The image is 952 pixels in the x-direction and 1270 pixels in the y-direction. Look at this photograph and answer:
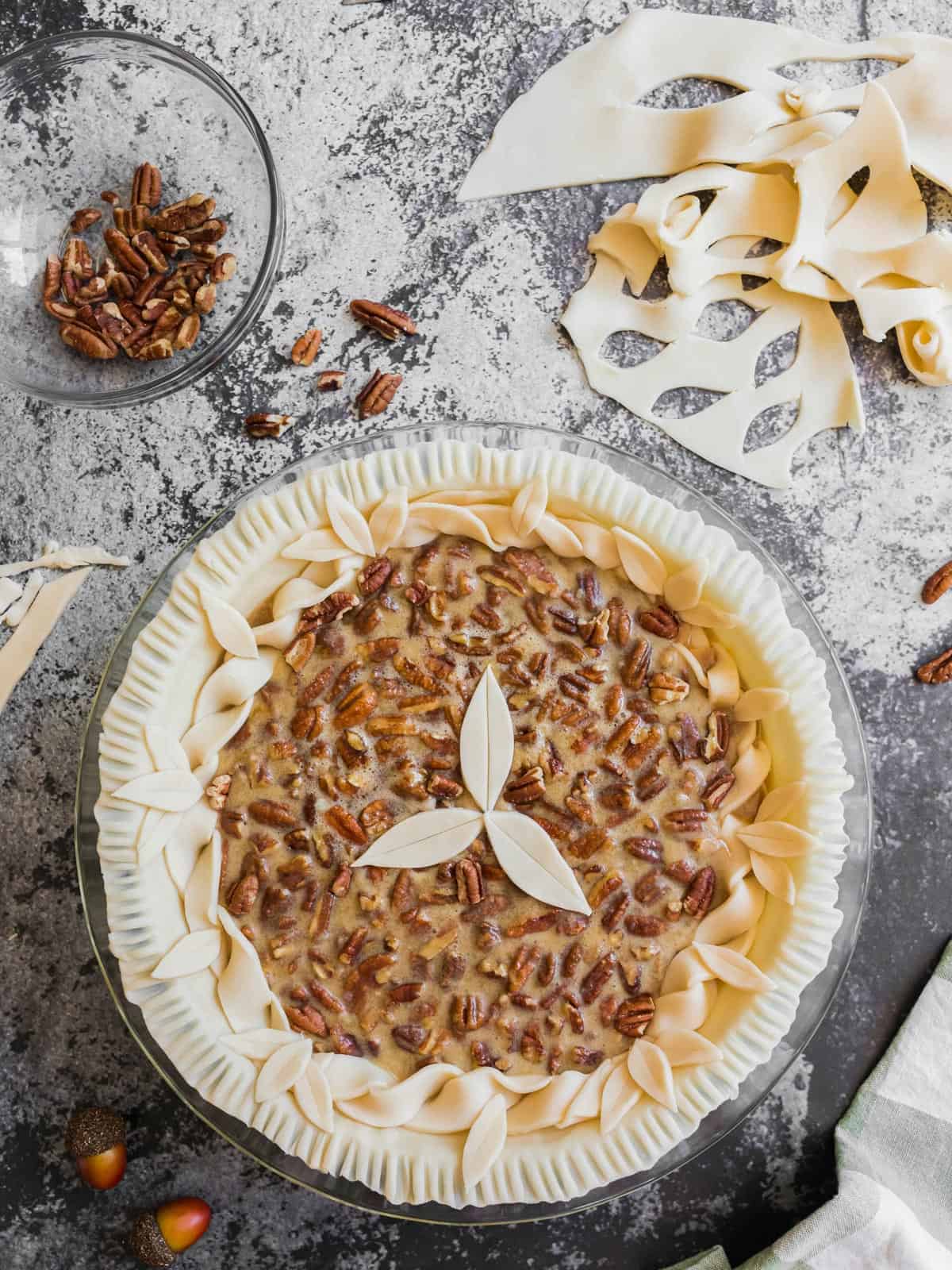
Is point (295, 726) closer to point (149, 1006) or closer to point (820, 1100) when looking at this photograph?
point (149, 1006)

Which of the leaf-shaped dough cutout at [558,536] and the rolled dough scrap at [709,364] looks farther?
the rolled dough scrap at [709,364]

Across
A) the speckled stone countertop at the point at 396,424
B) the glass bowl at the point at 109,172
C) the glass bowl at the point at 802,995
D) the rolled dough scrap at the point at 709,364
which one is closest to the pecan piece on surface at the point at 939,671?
the speckled stone countertop at the point at 396,424

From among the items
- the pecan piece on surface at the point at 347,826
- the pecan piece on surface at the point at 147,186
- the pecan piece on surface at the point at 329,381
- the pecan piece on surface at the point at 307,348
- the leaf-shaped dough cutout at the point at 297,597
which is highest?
the pecan piece on surface at the point at 147,186

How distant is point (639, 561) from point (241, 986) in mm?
750

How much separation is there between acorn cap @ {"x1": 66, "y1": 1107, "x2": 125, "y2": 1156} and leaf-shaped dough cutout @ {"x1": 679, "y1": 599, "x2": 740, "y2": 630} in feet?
3.70

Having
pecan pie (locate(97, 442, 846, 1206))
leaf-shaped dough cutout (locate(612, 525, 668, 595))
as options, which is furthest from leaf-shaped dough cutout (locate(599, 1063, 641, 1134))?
leaf-shaped dough cutout (locate(612, 525, 668, 595))

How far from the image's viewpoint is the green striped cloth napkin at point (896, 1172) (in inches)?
63.9

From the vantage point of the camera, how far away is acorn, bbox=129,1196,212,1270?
1.65 m

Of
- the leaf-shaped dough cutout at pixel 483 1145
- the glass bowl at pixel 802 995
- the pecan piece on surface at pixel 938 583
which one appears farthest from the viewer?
the pecan piece on surface at pixel 938 583

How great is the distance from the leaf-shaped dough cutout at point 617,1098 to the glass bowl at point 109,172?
1.21 m

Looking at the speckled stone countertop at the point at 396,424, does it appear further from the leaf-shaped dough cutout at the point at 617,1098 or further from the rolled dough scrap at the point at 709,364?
the leaf-shaped dough cutout at the point at 617,1098

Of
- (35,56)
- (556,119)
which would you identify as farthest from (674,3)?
(35,56)

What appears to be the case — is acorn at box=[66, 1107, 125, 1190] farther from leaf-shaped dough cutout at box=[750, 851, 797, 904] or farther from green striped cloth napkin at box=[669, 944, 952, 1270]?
leaf-shaped dough cutout at box=[750, 851, 797, 904]

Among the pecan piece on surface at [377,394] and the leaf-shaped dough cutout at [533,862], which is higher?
the pecan piece on surface at [377,394]
